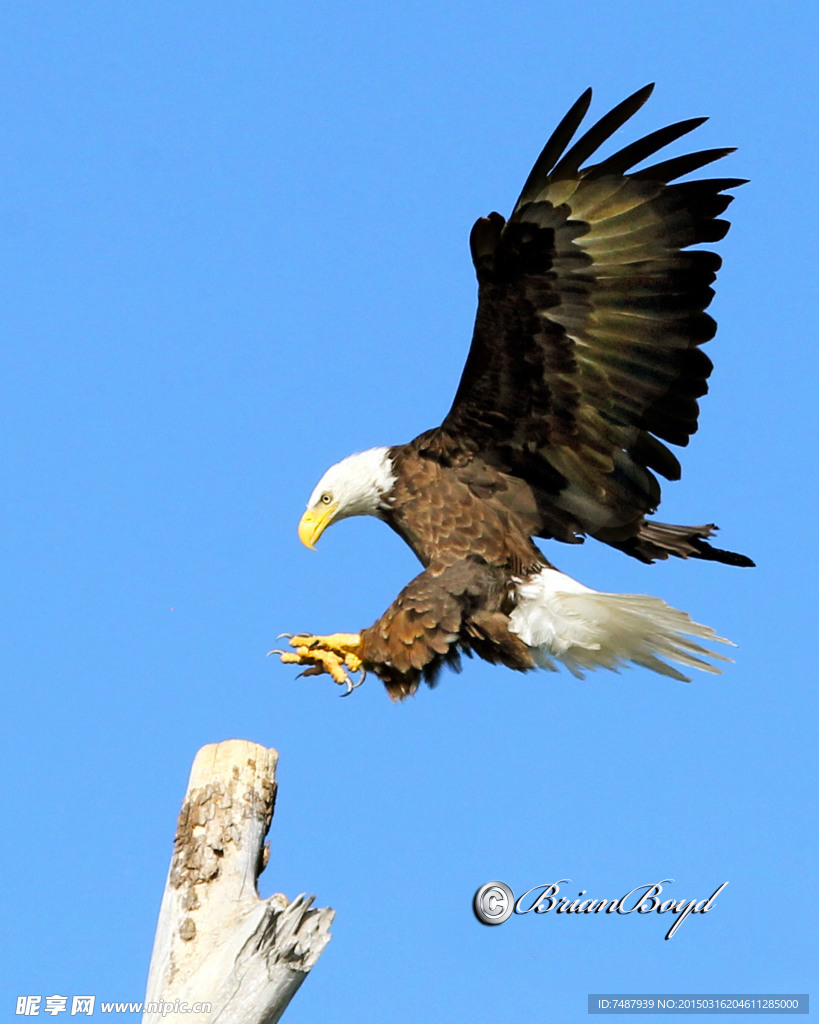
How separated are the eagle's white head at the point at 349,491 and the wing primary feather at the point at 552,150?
1.31m

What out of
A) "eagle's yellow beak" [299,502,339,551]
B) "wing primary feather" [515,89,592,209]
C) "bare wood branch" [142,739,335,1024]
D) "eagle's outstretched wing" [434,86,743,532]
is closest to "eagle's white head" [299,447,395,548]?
"eagle's yellow beak" [299,502,339,551]

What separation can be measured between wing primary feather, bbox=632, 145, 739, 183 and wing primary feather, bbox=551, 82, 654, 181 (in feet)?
0.68

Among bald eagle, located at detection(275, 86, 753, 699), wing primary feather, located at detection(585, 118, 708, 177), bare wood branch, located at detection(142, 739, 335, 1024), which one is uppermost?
wing primary feather, located at detection(585, 118, 708, 177)

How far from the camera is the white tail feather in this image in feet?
17.5

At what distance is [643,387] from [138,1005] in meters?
3.03

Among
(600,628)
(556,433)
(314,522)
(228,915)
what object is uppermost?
(314,522)

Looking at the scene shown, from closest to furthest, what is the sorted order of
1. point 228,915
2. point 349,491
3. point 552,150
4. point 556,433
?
point 228,915 < point 552,150 < point 556,433 < point 349,491

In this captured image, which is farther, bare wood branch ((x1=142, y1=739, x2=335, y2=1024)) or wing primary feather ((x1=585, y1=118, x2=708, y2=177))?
wing primary feather ((x1=585, y1=118, x2=708, y2=177))

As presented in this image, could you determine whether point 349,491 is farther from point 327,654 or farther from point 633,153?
point 633,153

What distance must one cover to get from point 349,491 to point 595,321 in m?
1.30

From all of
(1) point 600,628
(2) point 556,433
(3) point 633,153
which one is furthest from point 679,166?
(1) point 600,628

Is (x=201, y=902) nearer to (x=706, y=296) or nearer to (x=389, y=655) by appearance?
(x=389, y=655)

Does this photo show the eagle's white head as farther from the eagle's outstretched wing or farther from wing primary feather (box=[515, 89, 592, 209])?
wing primary feather (box=[515, 89, 592, 209])

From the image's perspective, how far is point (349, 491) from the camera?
Result: 576cm
